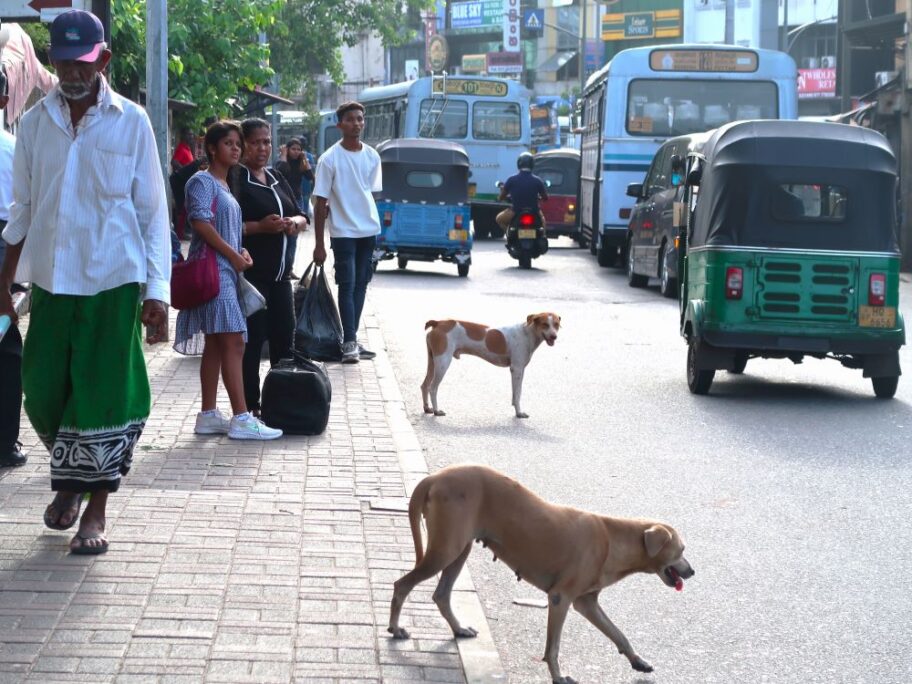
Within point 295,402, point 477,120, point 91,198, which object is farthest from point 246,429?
point 477,120

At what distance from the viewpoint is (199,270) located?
8.18 meters

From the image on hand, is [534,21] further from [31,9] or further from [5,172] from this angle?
[5,172]

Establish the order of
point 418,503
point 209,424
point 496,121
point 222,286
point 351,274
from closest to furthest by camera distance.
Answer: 1. point 418,503
2. point 222,286
3. point 209,424
4. point 351,274
5. point 496,121

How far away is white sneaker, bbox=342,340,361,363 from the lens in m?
12.1

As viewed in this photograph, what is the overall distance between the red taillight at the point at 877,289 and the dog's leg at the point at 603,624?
7.09 metres

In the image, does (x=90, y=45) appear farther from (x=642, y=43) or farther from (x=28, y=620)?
(x=642, y=43)

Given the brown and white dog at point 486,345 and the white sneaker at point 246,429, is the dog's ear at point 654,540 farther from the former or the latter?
the brown and white dog at point 486,345

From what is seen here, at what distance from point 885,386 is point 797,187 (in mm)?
1729

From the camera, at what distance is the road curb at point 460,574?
469 centimetres

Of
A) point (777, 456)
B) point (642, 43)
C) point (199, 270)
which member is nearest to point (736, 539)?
point (777, 456)

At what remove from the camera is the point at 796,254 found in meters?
11.5

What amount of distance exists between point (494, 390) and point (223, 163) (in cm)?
394

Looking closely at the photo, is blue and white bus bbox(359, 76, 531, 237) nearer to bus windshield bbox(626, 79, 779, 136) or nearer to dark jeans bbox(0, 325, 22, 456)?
bus windshield bbox(626, 79, 779, 136)

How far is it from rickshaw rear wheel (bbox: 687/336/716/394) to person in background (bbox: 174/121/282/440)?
4.11 metres
